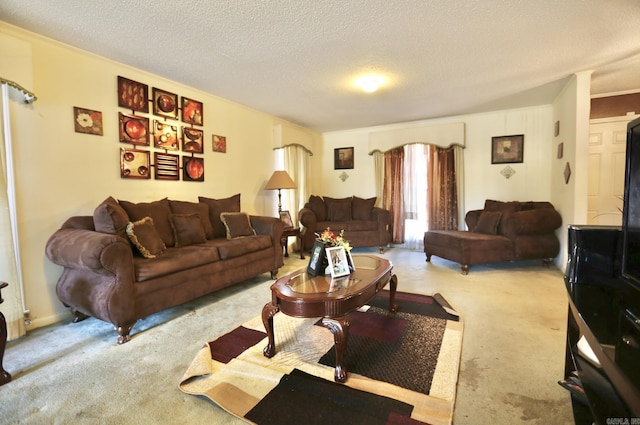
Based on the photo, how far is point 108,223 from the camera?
7.54 feet

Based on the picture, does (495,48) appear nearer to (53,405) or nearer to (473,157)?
(473,157)

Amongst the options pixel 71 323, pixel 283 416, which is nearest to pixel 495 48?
pixel 283 416

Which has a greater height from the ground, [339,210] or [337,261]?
[339,210]

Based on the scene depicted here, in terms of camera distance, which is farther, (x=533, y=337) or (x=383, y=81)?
(x=383, y=81)

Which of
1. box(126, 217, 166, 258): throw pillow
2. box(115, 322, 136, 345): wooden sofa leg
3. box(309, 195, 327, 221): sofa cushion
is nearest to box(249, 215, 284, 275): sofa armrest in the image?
box(126, 217, 166, 258): throw pillow

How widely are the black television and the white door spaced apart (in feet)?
12.4

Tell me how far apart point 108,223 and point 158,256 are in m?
0.44

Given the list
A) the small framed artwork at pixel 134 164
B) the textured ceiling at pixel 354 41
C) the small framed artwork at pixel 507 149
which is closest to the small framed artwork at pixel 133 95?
the textured ceiling at pixel 354 41

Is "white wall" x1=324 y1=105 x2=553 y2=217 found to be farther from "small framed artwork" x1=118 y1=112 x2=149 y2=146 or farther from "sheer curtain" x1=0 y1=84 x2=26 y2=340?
"sheer curtain" x1=0 y1=84 x2=26 y2=340

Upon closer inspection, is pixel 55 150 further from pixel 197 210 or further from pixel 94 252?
pixel 197 210

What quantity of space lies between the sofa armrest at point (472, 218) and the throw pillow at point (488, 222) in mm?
195

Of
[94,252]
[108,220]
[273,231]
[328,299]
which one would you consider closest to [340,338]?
[328,299]

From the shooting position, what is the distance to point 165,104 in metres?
3.32

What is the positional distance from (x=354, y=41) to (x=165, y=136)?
2.31 m
